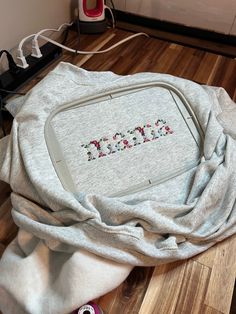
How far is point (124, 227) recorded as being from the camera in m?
0.62

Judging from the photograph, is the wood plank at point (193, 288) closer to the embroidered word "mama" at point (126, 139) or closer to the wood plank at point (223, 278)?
the wood plank at point (223, 278)

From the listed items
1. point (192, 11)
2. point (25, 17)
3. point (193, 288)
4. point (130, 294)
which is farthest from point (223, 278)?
point (192, 11)

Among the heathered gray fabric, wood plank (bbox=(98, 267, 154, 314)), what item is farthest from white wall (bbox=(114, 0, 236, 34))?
wood plank (bbox=(98, 267, 154, 314))

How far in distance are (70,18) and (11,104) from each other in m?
0.74

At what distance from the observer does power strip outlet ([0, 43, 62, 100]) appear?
1012 mm

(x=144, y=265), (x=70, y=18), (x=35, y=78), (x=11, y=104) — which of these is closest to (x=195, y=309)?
(x=144, y=265)

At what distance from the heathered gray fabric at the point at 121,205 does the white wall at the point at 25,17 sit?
360mm

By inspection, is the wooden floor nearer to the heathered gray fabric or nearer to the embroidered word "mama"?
the heathered gray fabric

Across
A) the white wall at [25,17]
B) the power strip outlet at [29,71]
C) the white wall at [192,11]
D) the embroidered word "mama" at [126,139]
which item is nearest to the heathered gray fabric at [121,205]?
the embroidered word "mama" at [126,139]

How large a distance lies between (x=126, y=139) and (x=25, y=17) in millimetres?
705

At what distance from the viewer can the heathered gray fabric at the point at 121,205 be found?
0.62 metres

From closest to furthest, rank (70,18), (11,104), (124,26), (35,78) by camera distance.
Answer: (11,104) < (35,78) < (70,18) < (124,26)

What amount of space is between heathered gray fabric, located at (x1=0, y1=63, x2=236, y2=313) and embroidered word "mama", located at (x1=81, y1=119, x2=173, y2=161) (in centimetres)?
2

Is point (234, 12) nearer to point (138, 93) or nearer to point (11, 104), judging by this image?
point (138, 93)
